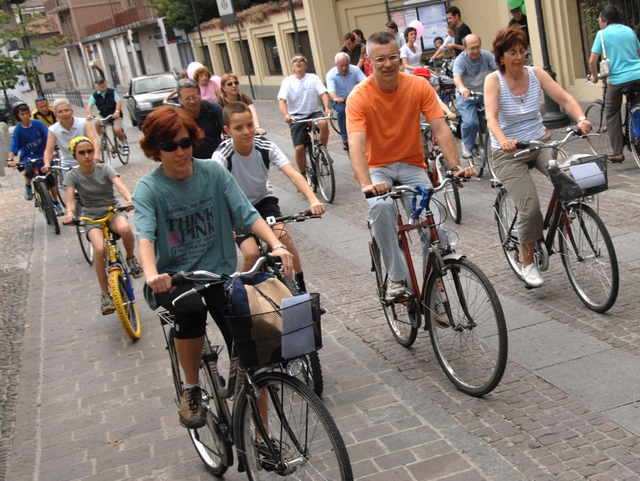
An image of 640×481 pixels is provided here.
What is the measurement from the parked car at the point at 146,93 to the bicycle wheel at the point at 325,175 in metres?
15.6

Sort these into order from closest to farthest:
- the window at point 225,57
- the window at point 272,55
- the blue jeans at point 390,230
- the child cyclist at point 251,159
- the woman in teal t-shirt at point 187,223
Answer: the woman in teal t-shirt at point 187,223, the blue jeans at point 390,230, the child cyclist at point 251,159, the window at point 272,55, the window at point 225,57

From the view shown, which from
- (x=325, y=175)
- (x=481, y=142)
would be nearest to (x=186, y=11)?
(x=325, y=175)

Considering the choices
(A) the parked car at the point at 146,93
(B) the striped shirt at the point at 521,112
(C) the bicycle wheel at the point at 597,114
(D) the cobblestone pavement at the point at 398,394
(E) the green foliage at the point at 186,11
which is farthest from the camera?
(E) the green foliage at the point at 186,11

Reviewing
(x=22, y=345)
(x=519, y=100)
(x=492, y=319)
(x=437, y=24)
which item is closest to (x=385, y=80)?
(x=519, y=100)

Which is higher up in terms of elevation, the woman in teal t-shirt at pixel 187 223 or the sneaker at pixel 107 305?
the woman in teal t-shirt at pixel 187 223

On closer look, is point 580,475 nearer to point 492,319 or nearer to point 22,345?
point 492,319

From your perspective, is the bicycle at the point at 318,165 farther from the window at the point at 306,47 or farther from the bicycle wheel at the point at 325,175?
the window at the point at 306,47

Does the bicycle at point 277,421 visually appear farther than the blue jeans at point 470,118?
No

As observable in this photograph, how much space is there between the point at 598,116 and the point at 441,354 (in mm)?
6875

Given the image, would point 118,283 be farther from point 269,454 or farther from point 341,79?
point 341,79

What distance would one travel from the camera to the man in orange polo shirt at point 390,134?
5.25 m

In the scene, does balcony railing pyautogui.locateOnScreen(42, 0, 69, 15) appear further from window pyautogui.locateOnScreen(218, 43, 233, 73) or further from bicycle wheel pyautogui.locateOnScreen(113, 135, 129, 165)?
bicycle wheel pyautogui.locateOnScreen(113, 135, 129, 165)

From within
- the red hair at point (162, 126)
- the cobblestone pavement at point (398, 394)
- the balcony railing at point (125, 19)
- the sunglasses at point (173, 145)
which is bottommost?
the cobblestone pavement at point (398, 394)

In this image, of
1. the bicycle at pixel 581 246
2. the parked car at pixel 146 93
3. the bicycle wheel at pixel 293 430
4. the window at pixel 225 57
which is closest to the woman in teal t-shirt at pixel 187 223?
the bicycle wheel at pixel 293 430
